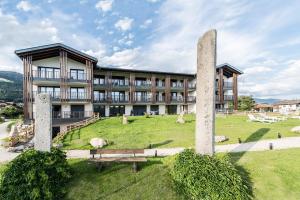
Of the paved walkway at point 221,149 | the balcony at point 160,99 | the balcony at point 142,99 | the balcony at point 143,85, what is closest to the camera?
the paved walkway at point 221,149

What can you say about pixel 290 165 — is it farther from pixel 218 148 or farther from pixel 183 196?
pixel 183 196

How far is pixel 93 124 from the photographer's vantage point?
966 inches

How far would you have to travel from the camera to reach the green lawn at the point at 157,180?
698cm

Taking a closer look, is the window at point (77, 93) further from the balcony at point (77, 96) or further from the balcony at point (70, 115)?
the balcony at point (70, 115)

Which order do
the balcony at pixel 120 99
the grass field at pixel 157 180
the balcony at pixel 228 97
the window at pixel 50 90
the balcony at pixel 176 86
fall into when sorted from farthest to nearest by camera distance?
the balcony at pixel 228 97 < the balcony at pixel 176 86 < the balcony at pixel 120 99 < the window at pixel 50 90 < the grass field at pixel 157 180

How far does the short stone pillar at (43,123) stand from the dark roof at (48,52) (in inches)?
854

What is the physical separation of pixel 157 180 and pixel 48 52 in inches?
1081

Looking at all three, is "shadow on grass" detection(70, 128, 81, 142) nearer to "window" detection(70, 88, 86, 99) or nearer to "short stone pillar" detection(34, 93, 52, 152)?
"short stone pillar" detection(34, 93, 52, 152)

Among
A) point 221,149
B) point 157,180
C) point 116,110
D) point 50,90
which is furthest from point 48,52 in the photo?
point 157,180

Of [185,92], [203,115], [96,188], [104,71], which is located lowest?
[96,188]

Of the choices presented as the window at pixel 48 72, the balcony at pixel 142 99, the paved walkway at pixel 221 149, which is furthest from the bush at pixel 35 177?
the balcony at pixel 142 99

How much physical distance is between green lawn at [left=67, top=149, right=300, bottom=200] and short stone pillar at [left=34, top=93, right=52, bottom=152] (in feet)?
6.04

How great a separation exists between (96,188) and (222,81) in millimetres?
41034

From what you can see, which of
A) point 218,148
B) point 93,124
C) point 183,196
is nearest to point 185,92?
point 93,124
